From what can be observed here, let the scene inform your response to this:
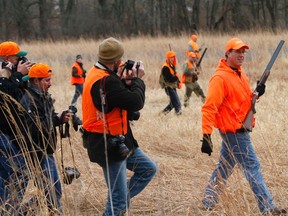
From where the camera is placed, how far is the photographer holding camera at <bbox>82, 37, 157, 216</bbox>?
3.93 m

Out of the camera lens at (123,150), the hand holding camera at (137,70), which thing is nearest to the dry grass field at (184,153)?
the camera lens at (123,150)

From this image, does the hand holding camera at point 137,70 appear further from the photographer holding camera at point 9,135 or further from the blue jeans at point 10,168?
the blue jeans at point 10,168

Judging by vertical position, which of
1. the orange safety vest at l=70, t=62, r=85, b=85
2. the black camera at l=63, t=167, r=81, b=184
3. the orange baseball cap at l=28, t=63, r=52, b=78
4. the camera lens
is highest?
the orange baseball cap at l=28, t=63, r=52, b=78

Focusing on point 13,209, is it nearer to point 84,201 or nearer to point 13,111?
point 13,111

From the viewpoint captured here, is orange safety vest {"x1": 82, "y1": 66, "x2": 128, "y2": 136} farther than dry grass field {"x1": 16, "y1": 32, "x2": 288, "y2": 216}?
No

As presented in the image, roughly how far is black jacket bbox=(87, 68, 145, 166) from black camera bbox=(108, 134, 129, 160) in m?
0.06

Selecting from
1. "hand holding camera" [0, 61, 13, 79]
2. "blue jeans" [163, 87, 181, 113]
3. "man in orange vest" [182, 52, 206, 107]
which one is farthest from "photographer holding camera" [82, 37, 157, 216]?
"man in orange vest" [182, 52, 206, 107]

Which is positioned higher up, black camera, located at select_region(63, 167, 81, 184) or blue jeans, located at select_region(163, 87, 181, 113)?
black camera, located at select_region(63, 167, 81, 184)

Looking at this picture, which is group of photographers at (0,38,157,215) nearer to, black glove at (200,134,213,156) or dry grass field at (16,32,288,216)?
dry grass field at (16,32,288,216)

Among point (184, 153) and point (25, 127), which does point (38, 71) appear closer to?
point (25, 127)

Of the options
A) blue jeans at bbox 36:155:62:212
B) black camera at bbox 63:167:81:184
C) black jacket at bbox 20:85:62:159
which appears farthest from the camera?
black jacket at bbox 20:85:62:159

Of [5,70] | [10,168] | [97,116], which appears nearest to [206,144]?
[97,116]

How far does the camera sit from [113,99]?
3914 millimetres

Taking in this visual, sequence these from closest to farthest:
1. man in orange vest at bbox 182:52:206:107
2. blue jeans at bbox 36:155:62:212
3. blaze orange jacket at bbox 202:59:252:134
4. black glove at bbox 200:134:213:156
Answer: blue jeans at bbox 36:155:62:212 < black glove at bbox 200:134:213:156 < blaze orange jacket at bbox 202:59:252:134 < man in orange vest at bbox 182:52:206:107
